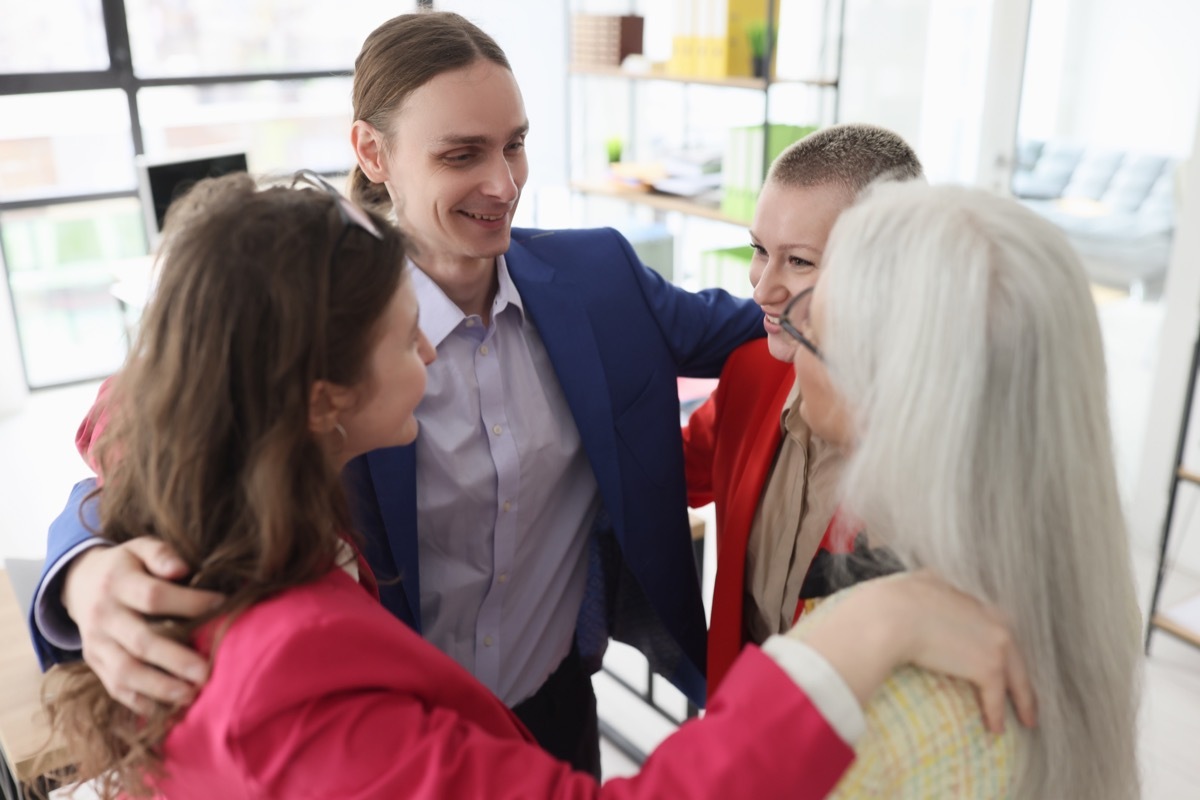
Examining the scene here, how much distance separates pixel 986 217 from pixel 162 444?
743mm

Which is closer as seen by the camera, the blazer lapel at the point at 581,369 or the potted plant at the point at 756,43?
the blazer lapel at the point at 581,369

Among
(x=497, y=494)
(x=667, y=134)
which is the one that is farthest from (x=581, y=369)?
(x=667, y=134)

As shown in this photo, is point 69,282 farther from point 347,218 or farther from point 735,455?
point 347,218

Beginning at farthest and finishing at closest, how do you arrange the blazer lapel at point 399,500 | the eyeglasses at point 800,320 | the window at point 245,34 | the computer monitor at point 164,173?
the window at point 245,34 < the computer monitor at point 164,173 < the blazer lapel at point 399,500 < the eyeglasses at point 800,320

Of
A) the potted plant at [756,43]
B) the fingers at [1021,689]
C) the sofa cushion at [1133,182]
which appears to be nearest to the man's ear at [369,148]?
the fingers at [1021,689]

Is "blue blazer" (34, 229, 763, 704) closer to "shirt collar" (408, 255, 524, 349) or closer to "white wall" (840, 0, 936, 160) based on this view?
"shirt collar" (408, 255, 524, 349)

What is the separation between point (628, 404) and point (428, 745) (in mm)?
840

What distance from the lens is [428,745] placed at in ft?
2.67

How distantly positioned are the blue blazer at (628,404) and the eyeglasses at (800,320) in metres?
Result: 0.52

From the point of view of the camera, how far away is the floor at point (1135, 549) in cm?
281

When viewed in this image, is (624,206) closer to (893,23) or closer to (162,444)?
(893,23)

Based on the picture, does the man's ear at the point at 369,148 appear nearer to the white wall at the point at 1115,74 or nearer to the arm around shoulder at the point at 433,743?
the arm around shoulder at the point at 433,743

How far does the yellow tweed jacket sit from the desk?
1158 millimetres

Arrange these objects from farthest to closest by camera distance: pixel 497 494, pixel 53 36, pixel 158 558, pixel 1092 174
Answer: pixel 53 36, pixel 1092 174, pixel 497 494, pixel 158 558
